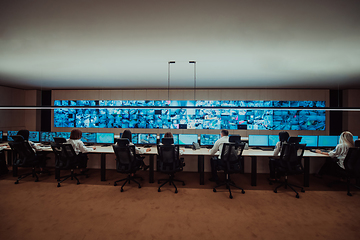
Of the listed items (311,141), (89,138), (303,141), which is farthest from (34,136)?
(311,141)

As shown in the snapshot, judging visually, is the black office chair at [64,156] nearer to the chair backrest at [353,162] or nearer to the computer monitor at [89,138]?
the computer monitor at [89,138]

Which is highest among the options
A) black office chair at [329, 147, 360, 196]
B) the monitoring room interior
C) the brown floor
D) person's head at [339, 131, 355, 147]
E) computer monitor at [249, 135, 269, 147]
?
the monitoring room interior

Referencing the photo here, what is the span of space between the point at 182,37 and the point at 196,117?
3.58 meters

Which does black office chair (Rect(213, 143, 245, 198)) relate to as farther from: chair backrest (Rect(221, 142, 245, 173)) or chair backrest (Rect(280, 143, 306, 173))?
chair backrest (Rect(280, 143, 306, 173))

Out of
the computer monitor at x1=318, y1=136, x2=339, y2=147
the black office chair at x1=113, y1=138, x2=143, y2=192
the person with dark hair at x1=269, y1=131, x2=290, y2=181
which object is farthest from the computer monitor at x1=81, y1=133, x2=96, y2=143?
the computer monitor at x1=318, y1=136, x2=339, y2=147

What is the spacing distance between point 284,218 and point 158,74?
364 centimetres

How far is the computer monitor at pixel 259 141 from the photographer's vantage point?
171 inches

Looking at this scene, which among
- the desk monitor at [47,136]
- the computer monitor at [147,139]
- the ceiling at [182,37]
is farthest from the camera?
the desk monitor at [47,136]

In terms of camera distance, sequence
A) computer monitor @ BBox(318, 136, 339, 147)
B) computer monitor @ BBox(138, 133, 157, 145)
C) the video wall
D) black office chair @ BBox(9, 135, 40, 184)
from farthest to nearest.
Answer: the video wall
computer monitor @ BBox(138, 133, 157, 145)
computer monitor @ BBox(318, 136, 339, 147)
black office chair @ BBox(9, 135, 40, 184)

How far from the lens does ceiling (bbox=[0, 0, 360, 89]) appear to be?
5.28 feet

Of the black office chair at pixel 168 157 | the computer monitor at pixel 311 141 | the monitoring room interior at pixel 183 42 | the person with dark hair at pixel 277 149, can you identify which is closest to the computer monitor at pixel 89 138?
the monitoring room interior at pixel 183 42

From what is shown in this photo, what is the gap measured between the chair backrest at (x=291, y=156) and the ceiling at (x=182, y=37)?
63.2 inches

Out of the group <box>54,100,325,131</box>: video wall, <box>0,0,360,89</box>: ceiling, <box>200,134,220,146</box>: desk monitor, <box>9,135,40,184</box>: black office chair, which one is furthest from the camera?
<box>54,100,325,131</box>: video wall

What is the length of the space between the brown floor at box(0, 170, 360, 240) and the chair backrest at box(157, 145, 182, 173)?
0.46 metres
